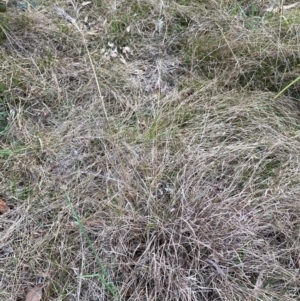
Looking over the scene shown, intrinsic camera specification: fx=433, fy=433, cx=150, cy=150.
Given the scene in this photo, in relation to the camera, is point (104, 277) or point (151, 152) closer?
point (104, 277)

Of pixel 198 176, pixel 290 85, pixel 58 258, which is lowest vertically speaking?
pixel 58 258

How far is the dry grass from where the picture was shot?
160cm

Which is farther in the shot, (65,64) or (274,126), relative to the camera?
(65,64)

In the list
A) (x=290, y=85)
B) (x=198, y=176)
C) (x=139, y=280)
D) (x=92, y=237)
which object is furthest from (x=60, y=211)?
(x=290, y=85)

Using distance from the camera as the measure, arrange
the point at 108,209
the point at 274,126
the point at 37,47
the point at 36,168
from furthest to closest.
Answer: the point at 37,47, the point at 274,126, the point at 36,168, the point at 108,209

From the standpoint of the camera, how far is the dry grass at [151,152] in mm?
1603

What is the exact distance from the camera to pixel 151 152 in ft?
6.22

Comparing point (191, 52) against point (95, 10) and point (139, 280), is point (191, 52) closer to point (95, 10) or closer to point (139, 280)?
point (95, 10)

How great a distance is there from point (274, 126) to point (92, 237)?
1005 mm

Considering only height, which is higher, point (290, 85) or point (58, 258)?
point (290, 85)

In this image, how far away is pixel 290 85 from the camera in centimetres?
211

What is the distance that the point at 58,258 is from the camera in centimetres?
165

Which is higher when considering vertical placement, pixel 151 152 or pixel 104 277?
pixel 151 152

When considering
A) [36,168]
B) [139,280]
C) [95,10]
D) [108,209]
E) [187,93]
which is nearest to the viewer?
[139,280]
